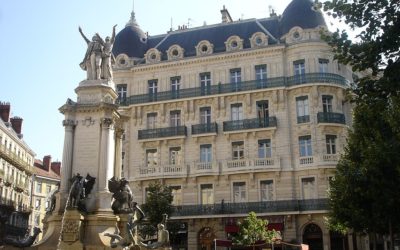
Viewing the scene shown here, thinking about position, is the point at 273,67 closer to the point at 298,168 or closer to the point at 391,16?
the point at 298,168

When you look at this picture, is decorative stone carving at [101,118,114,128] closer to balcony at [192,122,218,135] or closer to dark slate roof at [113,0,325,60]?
balcony at [192,122,218,135]

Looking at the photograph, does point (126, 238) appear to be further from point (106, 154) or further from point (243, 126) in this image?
point (243, 126)

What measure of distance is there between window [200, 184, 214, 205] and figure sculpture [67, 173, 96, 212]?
20.4 meters

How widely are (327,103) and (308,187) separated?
6600 mm

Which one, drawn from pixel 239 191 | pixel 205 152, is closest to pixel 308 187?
pixel 239 191

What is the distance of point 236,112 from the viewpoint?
133 feet

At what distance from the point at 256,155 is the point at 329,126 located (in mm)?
5797

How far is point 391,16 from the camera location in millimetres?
11797

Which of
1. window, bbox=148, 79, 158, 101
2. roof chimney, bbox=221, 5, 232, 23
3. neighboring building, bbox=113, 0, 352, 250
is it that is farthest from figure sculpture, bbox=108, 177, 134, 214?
roof chimney, bbox=221, 5, 232, 23

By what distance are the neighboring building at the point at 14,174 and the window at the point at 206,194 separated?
843 inches

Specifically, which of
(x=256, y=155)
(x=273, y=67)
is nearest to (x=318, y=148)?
(x=256, y=155)

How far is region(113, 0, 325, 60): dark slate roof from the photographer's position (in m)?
41.1

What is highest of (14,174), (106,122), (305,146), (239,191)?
(14,174)

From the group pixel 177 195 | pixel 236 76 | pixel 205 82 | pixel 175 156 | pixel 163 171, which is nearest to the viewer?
pixel 177 195
